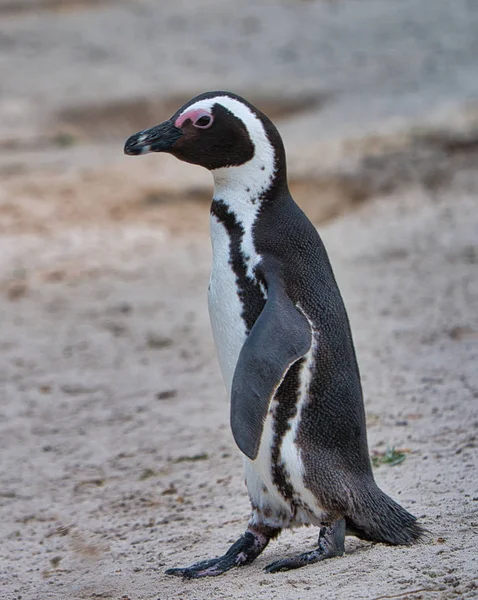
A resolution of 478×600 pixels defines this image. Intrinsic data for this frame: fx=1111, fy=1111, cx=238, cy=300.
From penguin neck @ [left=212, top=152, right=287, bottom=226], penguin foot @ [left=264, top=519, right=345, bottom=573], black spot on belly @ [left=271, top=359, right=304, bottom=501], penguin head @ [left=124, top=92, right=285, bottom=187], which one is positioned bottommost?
penguin foot @ [left=264, top=519, right=345, bottom=573]

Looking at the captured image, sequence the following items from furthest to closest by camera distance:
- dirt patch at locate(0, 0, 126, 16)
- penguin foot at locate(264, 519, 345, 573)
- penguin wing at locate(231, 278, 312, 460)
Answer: dirt patch at locate(0, 0, 126, 16), penguin foot at locate(264, 519, 345, 573), penguin wing at locate(231, 278, 312, 460)

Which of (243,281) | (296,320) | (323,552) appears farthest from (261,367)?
(323,552)

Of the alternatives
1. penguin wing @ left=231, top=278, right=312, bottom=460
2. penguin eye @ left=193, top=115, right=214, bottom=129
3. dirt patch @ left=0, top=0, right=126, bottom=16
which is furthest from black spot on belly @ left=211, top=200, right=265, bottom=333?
dirt patch @ left=0, top=0, right=126, bottom=16

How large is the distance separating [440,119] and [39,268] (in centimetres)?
406

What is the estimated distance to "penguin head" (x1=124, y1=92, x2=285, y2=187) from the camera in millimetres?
3125

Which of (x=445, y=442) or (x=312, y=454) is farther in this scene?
(x=445, y=442)

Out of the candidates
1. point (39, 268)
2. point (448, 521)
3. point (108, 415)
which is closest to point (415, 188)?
point (39, 268)

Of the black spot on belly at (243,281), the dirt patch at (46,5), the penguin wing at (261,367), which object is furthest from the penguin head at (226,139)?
the dirt patch at (46,5)

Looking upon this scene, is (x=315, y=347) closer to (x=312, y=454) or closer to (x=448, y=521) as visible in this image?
(x=312, y=454)

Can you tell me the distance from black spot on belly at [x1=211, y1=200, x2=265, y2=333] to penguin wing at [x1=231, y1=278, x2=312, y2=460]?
15 cm

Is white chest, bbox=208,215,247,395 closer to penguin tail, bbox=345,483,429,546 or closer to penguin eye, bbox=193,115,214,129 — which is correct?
penguin eye, bbox=193,115,214,129

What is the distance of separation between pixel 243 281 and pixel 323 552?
0.77 m

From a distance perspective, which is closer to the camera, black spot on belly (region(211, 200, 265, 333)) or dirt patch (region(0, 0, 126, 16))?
black spot on belly (region(211, 200, 265, 333))

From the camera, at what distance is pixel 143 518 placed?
13.2 ft
